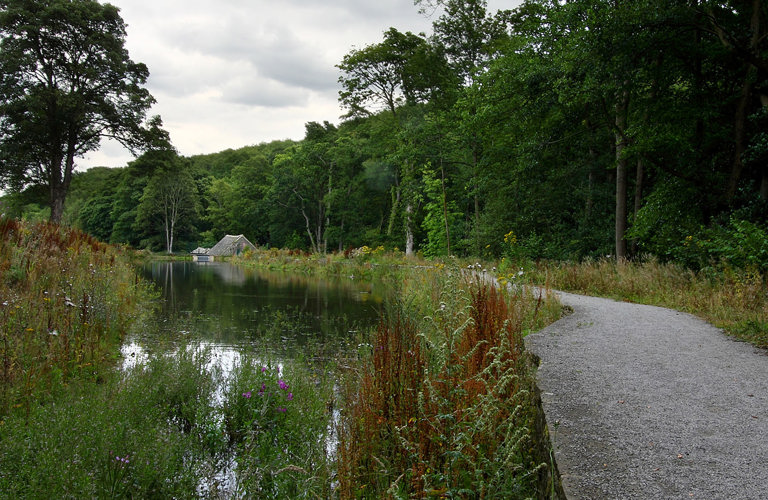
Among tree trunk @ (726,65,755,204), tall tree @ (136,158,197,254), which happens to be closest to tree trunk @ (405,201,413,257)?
tree trunk @ (726,65,755,204)

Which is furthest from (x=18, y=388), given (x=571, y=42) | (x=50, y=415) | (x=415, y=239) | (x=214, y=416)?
(x=415, y=239)

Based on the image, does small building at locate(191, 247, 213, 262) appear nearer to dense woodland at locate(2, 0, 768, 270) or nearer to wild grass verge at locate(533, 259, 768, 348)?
dense woodland at locate(2, 0, 768, 270)

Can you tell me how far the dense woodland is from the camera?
979cm

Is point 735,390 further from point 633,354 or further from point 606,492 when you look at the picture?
point 606,492

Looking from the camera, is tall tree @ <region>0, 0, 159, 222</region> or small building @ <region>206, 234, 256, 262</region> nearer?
tall tree @ <region>0, 0, 159, 222</region>

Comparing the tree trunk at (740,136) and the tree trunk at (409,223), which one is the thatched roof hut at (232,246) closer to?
the tree trunk at (409,223)

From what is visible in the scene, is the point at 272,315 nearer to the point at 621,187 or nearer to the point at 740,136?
the point at 621,187

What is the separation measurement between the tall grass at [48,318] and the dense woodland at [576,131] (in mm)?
2081

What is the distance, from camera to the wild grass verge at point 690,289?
592 cm

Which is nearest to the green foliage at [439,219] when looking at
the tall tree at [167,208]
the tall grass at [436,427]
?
the tall grass at [436,427]

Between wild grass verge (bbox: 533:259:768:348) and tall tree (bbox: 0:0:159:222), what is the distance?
19769mm

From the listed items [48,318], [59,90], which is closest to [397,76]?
[59,90]

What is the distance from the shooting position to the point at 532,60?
12.4 meters

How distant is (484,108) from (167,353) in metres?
11.3
